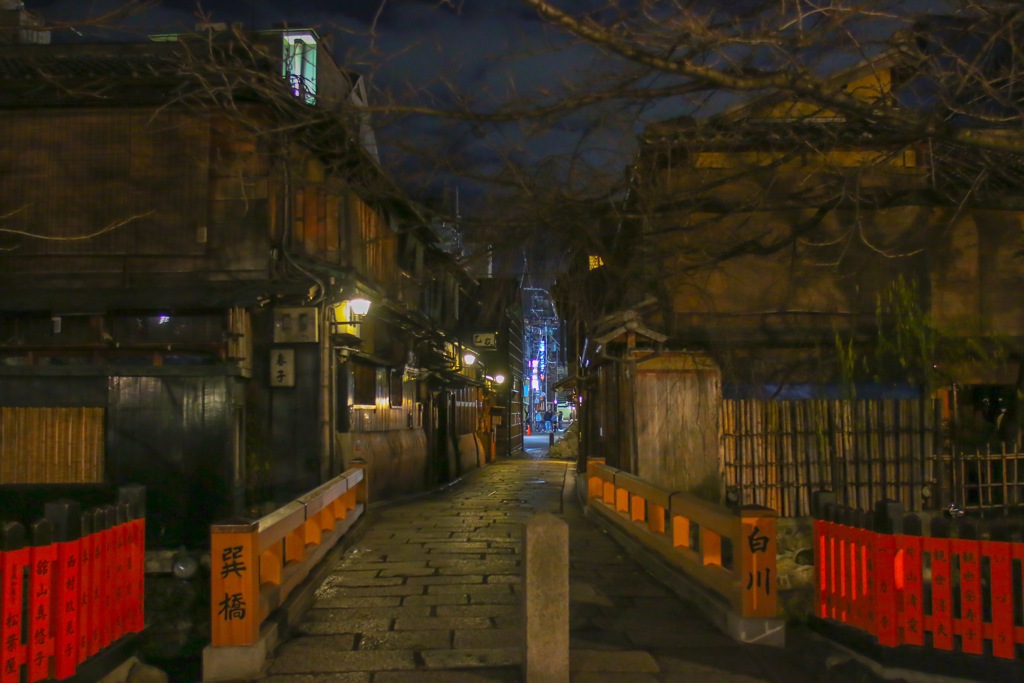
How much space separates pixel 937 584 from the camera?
687 centimetres

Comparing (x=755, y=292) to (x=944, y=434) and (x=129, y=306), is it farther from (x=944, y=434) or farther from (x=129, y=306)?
(x=129, y=306)

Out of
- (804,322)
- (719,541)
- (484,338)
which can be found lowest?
(719,541)

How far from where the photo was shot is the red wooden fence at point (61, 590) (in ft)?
19.4

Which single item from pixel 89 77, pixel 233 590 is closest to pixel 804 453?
pixel 233 590

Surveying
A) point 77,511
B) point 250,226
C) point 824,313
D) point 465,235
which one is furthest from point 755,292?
point 77,511

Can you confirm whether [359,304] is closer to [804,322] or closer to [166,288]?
[166,288]

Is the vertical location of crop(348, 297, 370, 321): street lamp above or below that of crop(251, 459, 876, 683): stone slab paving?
above

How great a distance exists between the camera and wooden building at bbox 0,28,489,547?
45.0 ft

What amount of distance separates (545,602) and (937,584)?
320 cm

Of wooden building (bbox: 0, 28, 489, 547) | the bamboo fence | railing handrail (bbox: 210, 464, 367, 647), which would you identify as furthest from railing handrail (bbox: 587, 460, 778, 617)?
wooden building (bbox: 0, 28, 489, 547)

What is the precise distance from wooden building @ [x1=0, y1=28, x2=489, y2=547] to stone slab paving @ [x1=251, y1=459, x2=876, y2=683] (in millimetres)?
3149

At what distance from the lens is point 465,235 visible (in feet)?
38.7

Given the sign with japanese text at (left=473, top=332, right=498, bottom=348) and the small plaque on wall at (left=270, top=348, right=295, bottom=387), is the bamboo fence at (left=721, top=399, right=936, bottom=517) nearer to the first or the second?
the small plaque on wall at (left=270, top=348, right=295, bottom=387)

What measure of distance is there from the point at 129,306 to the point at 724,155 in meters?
11.0
